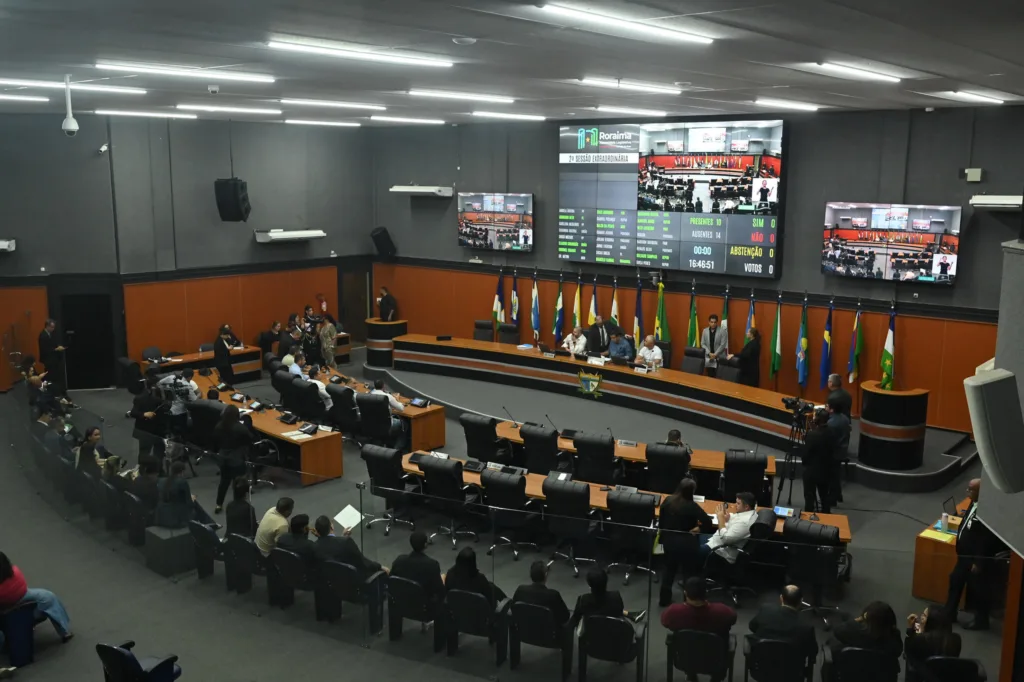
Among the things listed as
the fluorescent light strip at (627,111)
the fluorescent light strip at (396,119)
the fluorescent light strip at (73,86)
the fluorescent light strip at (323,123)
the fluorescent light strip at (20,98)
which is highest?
the fluorescent light strip at (323,123)

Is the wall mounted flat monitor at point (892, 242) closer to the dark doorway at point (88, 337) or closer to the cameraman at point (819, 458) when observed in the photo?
the cameraman at point (819, 458)

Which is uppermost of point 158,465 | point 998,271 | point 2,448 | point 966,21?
point 966,21

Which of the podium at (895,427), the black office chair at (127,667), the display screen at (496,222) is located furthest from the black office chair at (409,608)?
the display screen at (496,222)

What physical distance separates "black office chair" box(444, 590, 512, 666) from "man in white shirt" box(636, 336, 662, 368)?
7369 mm

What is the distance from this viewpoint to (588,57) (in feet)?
22.9

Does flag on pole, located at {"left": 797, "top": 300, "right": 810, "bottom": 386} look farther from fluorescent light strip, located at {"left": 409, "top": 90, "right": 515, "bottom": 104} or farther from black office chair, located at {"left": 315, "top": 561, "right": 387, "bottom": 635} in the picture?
black office chair, located at {"left": 315, "top": 561, "right": 387, "bottom": 635}

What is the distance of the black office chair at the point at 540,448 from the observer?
9.79m

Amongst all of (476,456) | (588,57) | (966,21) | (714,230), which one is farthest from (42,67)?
(714,230)

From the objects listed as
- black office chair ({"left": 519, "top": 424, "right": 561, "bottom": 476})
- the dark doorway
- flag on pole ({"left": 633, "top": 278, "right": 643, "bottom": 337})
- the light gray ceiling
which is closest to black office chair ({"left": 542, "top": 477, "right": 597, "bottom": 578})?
black office chair ({"left": 519, "top": 424, "right": 561, "bottom": 476})

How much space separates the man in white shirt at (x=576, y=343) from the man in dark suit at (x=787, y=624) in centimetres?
856

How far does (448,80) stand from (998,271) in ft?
26.1

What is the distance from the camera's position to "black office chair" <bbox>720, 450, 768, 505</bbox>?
8.95 meters

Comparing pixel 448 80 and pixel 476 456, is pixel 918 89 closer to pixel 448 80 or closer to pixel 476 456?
pixel 448 80

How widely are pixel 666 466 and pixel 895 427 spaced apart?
3.26 metres
